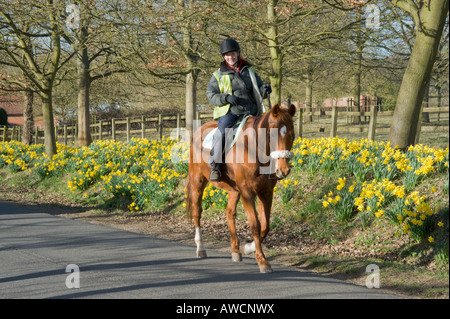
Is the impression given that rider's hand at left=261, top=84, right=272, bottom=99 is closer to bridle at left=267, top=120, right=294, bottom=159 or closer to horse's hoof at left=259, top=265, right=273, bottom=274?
bridle at left=267, top=120, right=294, bottom=159

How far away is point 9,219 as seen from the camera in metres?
10.5

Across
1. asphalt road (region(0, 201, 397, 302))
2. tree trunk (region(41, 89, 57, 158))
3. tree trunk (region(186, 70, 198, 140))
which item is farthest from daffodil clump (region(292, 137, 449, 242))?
tree trunk (region(41, 89, 57, 158))

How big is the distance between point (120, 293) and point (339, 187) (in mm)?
4703

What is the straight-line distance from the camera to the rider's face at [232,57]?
22.3 feet

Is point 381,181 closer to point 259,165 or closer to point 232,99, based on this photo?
point 259,165

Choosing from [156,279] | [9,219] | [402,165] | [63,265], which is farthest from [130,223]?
[402,165]

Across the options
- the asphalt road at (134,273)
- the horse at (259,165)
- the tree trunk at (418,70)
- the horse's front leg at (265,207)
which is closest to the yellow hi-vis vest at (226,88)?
the horse at (259,165)

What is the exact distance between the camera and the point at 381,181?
880 centimetres

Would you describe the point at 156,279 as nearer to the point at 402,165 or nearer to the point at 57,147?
the point at 402,165

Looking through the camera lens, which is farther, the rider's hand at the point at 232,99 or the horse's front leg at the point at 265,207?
the rider's hand at the point at 232,99

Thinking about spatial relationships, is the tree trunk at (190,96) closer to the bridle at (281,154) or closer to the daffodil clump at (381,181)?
the daffodil clump at (381,181)

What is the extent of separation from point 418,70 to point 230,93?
5.38 meters

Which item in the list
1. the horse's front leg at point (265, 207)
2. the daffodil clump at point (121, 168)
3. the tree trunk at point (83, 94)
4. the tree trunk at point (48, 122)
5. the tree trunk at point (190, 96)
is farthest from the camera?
the tree trunk at point (83, 94)

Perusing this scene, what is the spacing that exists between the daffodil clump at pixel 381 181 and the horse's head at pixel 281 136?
246 centimetres
